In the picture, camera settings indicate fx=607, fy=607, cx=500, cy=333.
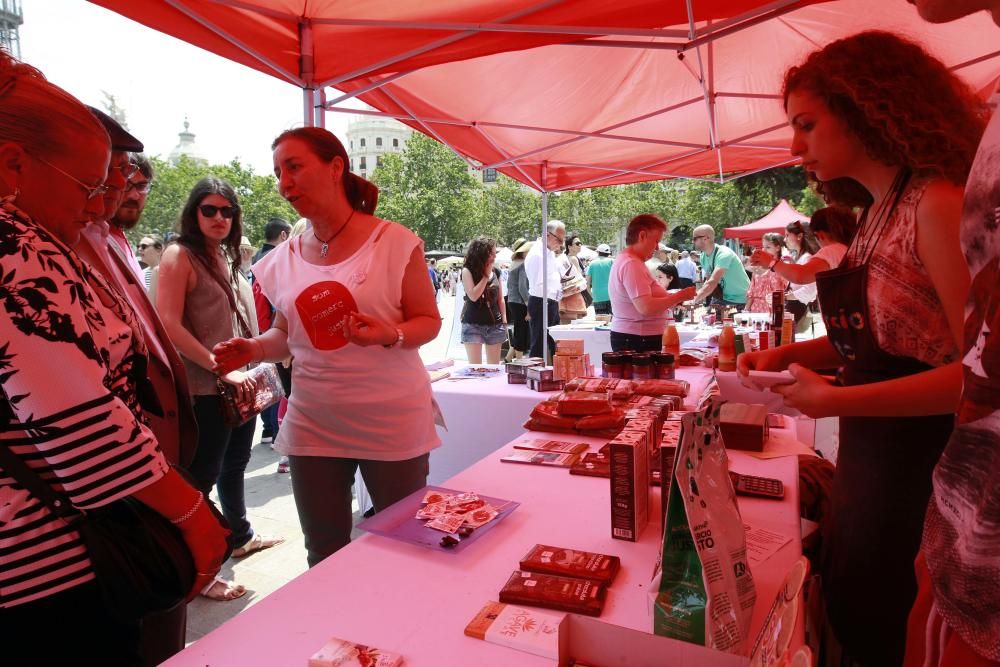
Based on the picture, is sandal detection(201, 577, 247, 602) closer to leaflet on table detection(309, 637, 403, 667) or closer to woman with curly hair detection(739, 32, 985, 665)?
leaflet on table detection(309, 637, 403, 667)

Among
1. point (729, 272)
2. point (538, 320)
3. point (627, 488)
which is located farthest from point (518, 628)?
point (729, 272)

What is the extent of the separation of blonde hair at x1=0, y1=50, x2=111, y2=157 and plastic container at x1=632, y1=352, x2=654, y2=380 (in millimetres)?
2302

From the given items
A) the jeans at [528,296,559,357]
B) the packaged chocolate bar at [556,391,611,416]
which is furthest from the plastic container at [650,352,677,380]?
the jeans at [528,296,559,357]

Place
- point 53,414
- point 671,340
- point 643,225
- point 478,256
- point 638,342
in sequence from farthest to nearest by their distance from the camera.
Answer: point 478,256 < point 638,342 < point 643,225 < point 671,340 < point 53,414

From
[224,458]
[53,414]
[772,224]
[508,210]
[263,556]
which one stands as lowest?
[263,556]

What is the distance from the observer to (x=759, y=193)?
25062mm

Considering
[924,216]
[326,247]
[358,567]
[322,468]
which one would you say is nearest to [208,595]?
[322,468]

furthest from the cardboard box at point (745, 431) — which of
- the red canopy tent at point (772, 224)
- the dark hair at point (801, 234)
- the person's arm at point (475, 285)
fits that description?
the red canopy tent at point (772, 224)

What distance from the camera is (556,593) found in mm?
1035

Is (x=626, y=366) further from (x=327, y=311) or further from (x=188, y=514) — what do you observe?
(x=188, y=514)

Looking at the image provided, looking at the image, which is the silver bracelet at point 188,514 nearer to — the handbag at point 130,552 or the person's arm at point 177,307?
the handbag at point 130,552

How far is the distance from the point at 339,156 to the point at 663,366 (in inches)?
67.4

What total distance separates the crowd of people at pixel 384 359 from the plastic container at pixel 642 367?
3.54 feet

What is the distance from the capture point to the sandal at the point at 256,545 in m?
3.18
